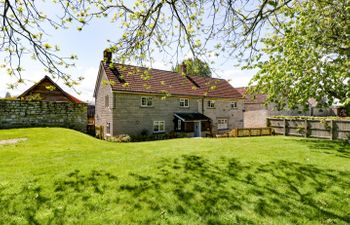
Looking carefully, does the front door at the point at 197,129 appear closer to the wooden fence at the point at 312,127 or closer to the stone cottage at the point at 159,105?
the stone cottage at the point at 159,105

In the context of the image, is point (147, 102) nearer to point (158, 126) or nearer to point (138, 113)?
point (138, 113)

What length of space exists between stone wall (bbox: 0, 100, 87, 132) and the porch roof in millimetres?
10895

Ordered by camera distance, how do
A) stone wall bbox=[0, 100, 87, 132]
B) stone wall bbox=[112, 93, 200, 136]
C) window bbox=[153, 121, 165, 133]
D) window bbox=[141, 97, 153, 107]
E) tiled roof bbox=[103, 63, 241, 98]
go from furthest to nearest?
window bbox=[153, 121, 165, 133]
window bbox=[141, 97, 153, 107]
tiled roof bbox=[103, 63, 241, 98]
stone wall bbox=[112, 93, 200, 136]
stone wall bbox=[0, 100, 87, 132]

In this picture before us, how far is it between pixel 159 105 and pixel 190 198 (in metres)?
19.8

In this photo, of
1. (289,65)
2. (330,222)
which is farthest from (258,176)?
(289,65)

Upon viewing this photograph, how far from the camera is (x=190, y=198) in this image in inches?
213

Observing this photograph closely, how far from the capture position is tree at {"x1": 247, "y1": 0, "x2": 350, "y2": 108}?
11078 millimetres

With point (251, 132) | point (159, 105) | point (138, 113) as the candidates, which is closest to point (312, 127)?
point (251, 132)

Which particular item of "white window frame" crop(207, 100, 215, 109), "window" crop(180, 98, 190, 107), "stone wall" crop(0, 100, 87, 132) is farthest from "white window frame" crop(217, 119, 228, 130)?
"stone wall" crop(0, 100, 87, 132)

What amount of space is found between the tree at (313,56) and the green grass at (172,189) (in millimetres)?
4961

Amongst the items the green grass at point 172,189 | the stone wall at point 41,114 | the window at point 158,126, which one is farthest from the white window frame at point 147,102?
the green grass at point 172,189

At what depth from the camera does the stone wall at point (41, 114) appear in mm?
17586

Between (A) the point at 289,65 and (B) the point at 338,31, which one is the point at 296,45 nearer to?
(A) the point at 289,65

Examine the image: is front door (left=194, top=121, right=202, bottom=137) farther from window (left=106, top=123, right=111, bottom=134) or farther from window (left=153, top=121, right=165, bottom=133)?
window (left=106, top=123, right=111, bottom=134)
